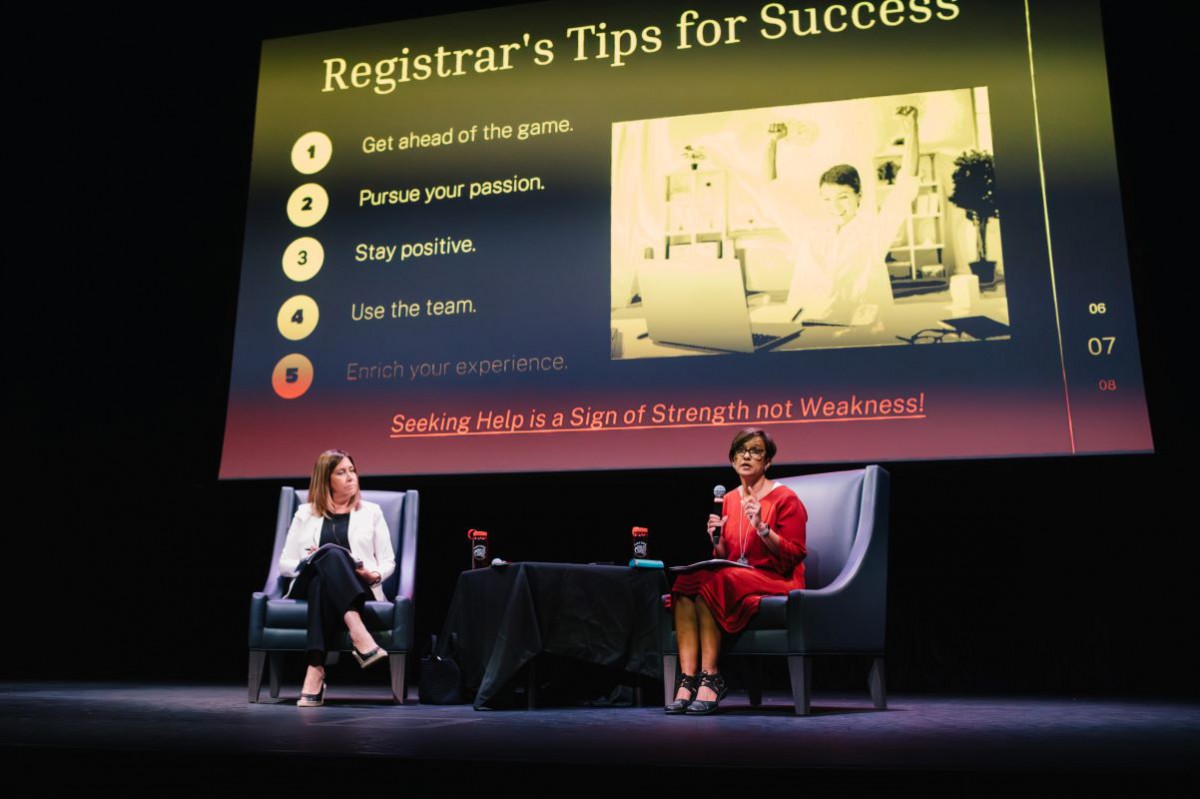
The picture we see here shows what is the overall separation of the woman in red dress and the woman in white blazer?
102cm

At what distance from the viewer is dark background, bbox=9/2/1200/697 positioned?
13.4 ft

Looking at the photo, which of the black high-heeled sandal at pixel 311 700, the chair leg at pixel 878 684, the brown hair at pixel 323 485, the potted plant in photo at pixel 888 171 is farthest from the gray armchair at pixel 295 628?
the potted plant in photo at pixel 888 171

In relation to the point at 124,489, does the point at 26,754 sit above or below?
below

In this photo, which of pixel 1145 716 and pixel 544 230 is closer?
pixel 1145 716

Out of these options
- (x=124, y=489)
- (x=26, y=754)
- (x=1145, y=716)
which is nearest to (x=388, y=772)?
(x=26, y=754)

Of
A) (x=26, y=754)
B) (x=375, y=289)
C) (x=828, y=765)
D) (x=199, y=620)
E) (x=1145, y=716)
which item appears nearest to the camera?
(x=828, y=765)

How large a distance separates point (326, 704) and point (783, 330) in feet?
7.07

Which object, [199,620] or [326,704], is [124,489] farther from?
[326,704]

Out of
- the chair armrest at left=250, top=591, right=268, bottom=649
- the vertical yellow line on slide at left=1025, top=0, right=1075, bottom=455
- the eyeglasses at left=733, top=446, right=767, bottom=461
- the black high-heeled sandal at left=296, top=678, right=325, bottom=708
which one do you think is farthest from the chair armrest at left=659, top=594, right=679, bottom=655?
the vertical yellow line on slide at left=1025, top=0, right=1075, bottom=455

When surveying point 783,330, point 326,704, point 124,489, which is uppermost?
point 783,330

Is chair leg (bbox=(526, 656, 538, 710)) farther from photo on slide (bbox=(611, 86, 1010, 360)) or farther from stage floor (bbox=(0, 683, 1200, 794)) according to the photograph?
photo on slide (bbox=(611, 86, 1010, 360))

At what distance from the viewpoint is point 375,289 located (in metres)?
4.55

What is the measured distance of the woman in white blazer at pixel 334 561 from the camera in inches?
135

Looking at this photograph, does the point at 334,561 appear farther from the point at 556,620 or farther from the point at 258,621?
the point at 556,620
